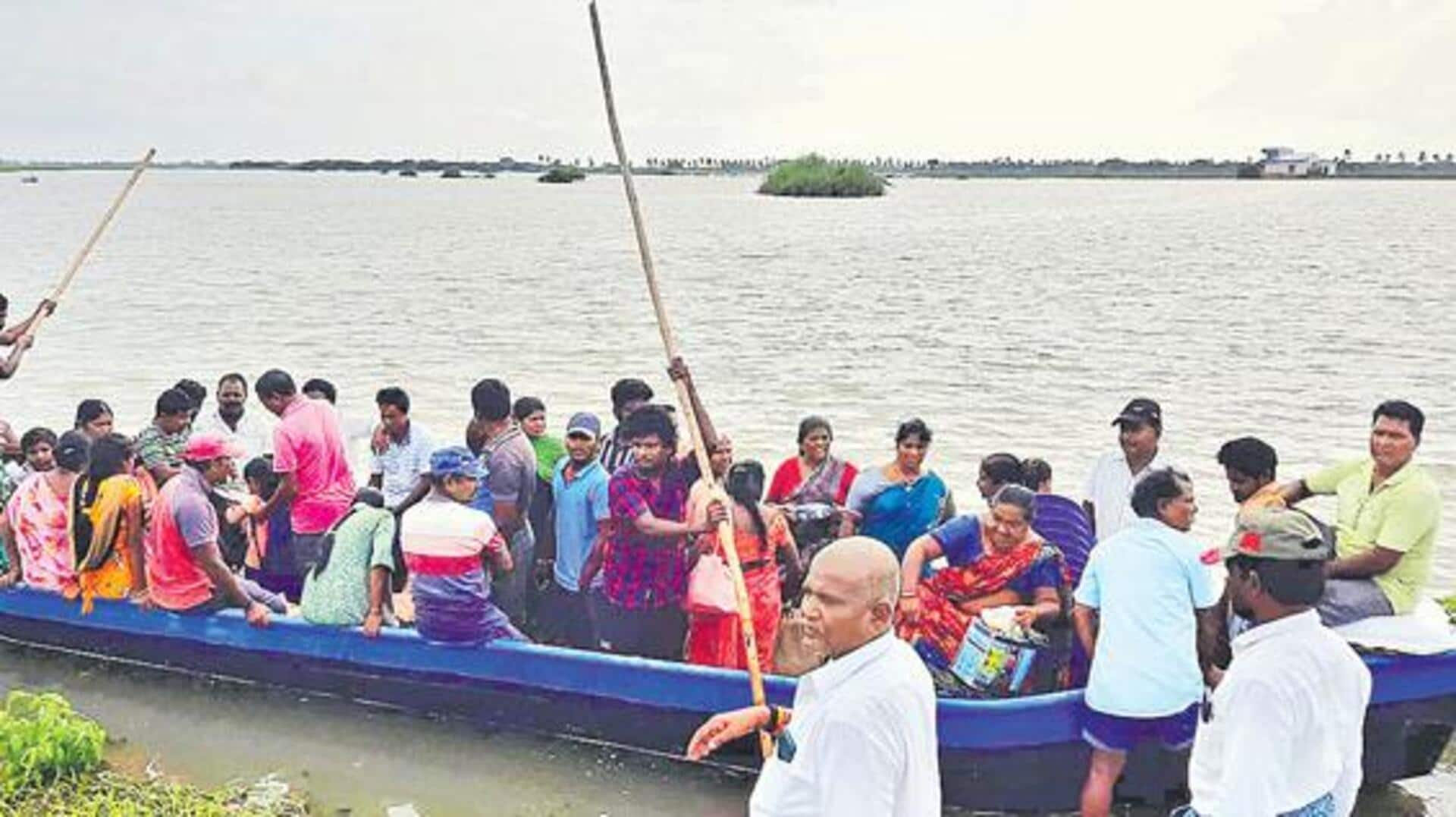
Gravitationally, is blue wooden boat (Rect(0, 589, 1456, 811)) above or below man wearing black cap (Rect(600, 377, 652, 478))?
below

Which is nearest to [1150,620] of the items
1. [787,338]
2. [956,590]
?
[956,590]

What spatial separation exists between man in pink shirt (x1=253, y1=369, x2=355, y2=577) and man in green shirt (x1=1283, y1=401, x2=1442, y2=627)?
4348mm

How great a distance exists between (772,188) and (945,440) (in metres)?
66.6

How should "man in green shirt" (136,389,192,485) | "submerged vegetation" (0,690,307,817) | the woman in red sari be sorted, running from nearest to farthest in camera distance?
"submerged vegetation" (0,690,307,817)
the woman in red sari
"man in green shirt" (136,389,192,485)

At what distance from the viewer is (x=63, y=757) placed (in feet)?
17.1

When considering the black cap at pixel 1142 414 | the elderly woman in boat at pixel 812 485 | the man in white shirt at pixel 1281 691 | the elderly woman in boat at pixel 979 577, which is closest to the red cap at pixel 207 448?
the elderly woman in boat at pixel 812 485

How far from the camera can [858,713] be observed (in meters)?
2.35

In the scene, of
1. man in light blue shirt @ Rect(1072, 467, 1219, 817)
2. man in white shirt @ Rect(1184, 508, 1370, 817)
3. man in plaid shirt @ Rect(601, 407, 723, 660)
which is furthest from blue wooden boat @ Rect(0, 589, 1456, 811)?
man in white shirt @ Rect(1184, 508, 1370, 817)

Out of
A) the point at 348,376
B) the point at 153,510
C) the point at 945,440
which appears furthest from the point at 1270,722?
the point at 348,376

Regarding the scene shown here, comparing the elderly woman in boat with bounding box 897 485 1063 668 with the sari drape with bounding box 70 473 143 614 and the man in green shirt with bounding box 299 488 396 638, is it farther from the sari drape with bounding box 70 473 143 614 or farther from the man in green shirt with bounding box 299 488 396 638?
the sari drape with bounding box 70 473 143 614

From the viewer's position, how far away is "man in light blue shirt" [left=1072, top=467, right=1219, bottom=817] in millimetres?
4262

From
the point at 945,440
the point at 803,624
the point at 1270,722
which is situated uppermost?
the point at 803,624

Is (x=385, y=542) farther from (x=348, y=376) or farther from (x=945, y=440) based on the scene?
(x=348, y=376)

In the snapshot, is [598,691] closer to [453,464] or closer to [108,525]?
[453,464]
